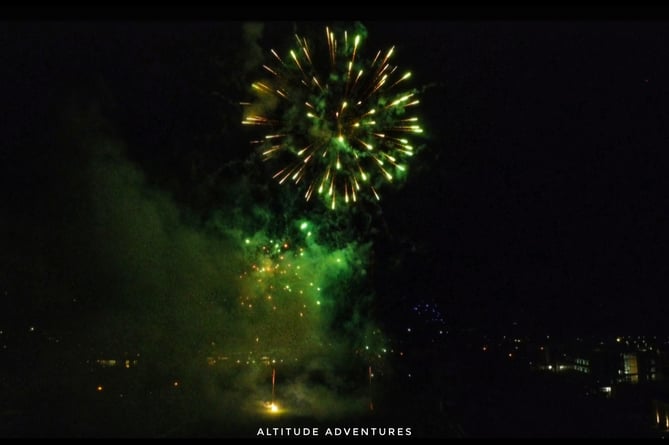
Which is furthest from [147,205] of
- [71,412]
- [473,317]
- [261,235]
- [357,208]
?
[473,317]

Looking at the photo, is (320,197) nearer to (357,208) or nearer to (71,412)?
(357,208)

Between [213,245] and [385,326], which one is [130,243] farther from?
[385,326]

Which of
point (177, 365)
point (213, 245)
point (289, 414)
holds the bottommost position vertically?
point (289, 414)

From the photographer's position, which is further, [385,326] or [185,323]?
[385,326]

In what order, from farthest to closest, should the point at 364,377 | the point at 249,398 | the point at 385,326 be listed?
the point at 385,326 → the point at 364,377 → the point at 249,398

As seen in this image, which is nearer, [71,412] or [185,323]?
[71,412]

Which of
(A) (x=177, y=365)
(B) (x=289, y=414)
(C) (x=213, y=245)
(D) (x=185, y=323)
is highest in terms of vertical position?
(C) (x=213, y=245)

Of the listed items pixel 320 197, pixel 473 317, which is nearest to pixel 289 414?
pixel 320 197

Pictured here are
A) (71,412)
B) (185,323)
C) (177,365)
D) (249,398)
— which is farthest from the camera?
(185,323)

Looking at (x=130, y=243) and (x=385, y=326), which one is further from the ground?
(x=130, y=243)
